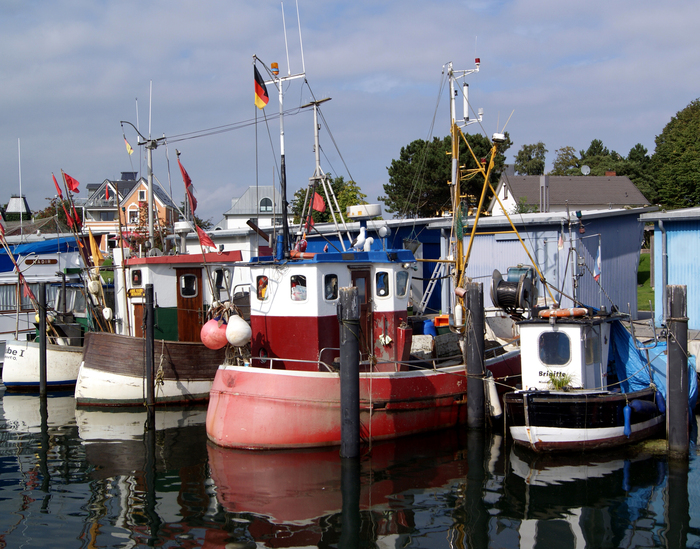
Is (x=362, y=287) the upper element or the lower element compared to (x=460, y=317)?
upper

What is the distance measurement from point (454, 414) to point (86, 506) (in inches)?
273

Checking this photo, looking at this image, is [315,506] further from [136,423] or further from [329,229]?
[329,229]

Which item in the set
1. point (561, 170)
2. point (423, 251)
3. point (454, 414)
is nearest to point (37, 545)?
point (454, 414)

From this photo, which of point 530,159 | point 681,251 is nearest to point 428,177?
point 681,251

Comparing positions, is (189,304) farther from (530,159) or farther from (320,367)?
(530,159)

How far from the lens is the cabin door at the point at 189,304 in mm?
15906

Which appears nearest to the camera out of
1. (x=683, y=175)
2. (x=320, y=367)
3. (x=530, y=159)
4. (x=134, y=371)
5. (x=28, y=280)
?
(x=320, y=367)

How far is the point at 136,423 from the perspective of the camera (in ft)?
45.5

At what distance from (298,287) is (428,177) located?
2911 cm

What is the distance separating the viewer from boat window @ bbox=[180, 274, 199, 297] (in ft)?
52.5

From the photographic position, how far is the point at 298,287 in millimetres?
11766

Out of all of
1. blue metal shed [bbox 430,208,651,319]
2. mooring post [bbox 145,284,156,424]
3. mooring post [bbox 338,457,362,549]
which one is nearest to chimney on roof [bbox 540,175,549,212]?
blue metal shed [bbox 430,208,651,319]

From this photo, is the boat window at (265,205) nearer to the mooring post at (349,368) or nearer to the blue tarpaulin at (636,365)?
the blue tarpaulin at (636,365)

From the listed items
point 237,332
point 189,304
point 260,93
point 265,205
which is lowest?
point 237,332
